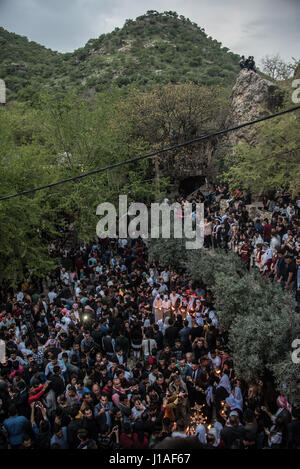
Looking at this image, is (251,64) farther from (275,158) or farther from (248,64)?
(275,158)

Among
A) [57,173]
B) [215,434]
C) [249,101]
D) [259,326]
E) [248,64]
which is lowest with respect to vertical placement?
[215,434]

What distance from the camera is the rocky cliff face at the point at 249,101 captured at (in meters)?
22.8

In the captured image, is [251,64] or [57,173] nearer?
[57,173]

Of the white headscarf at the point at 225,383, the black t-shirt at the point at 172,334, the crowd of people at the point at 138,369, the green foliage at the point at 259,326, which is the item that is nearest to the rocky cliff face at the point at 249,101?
the crowd of people at the point at 138,369

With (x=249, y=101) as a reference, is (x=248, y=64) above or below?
above

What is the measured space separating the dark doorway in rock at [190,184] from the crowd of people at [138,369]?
1500 centimetres

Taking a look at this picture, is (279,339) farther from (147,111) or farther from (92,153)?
(147,111)

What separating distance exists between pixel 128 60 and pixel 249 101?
37795 millimetres

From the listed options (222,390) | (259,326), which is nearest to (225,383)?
(222,390)

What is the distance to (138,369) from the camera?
7.34 meters

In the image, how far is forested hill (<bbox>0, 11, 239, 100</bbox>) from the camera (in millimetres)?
48281

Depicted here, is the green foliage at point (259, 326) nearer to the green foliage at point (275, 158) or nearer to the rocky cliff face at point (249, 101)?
the green foliage at point (275, 158)

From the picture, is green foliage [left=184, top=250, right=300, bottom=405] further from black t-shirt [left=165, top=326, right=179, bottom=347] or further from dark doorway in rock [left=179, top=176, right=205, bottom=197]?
dark doorway in rock [left=179, top=176, right=205, bottom=197]
